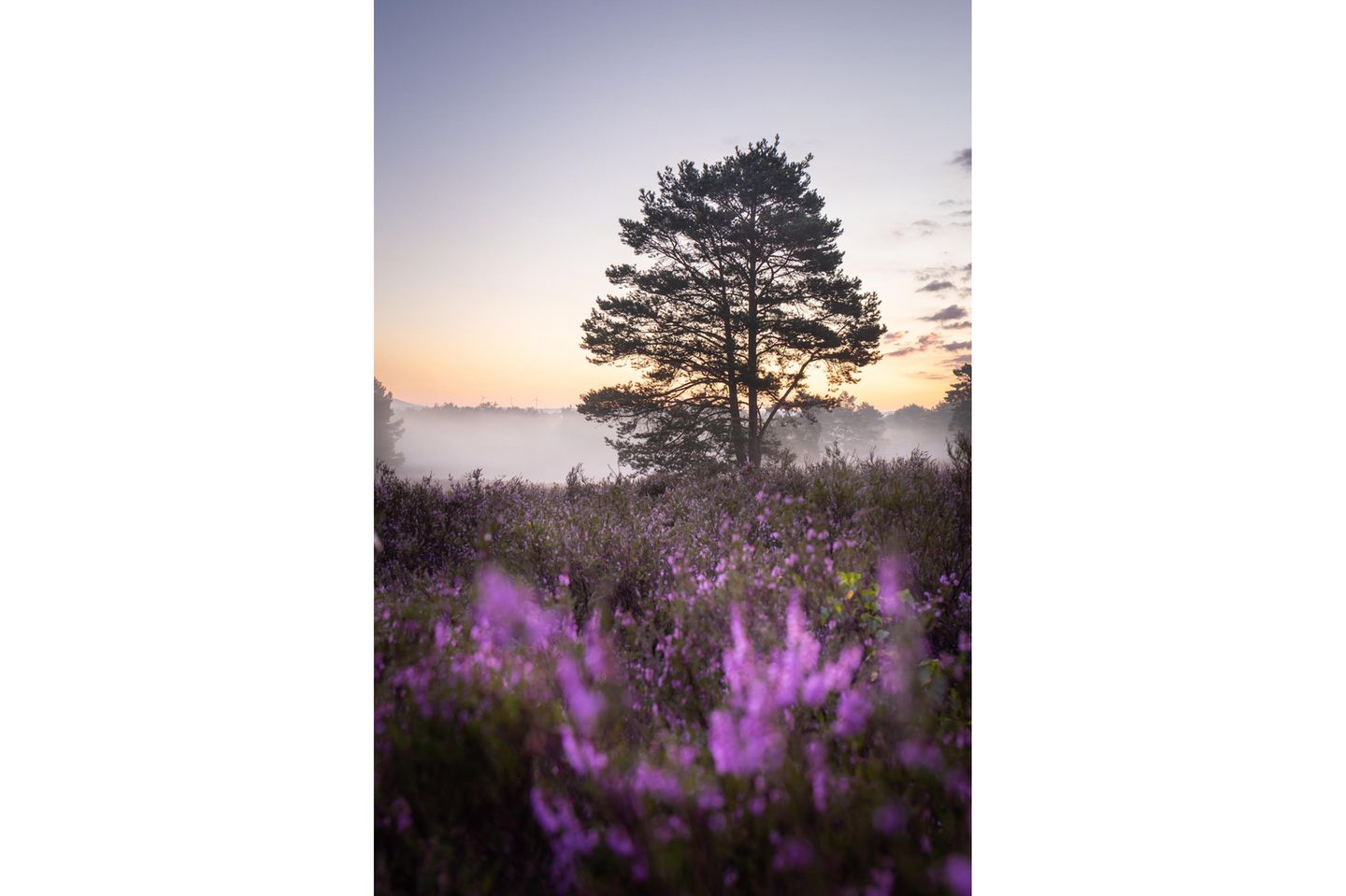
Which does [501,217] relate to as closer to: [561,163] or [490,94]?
[561,163]

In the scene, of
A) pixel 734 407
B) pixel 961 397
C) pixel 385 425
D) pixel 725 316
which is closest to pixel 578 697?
pixel 734 407

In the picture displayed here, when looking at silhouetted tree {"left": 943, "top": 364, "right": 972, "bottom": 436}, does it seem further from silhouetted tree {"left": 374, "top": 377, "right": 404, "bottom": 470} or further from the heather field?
silhouetted tree {"left": 374, "top": 377, "right": 404, "bottom": 470}

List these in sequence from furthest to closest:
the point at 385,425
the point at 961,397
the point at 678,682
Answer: the point at 385,425, the point at 961,397, the point at 678,682

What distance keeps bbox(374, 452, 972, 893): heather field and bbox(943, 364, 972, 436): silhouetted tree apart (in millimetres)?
161

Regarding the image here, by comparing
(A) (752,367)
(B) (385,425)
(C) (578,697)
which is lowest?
(C) (578,697)

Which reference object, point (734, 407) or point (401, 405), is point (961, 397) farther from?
point (401, 405)

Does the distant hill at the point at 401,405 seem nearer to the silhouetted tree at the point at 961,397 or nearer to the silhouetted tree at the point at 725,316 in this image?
the silhouetted tree at the point at 725,316

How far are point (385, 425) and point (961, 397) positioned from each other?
204 cm

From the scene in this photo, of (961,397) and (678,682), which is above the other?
(961,397)

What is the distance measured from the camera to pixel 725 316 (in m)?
2.39

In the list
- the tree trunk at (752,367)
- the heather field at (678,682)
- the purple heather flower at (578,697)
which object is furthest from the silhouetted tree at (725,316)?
the purple heather flower at (578,697)
